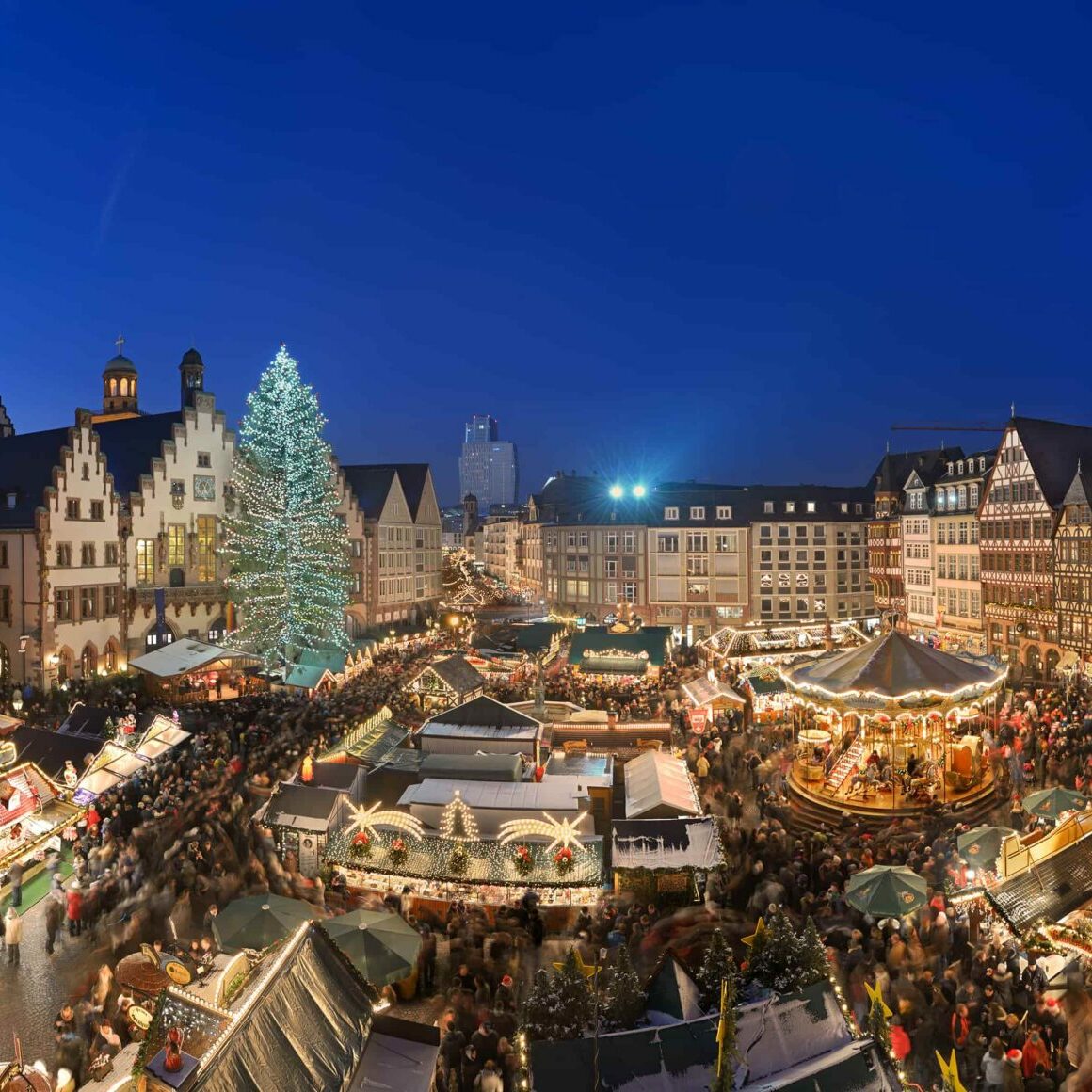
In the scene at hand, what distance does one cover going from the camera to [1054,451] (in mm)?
39625

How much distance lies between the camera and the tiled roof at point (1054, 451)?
3872 cm

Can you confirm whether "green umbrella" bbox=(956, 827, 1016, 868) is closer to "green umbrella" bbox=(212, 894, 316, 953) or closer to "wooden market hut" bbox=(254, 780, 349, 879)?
"green umbrella" bbox=(212, 894, 316, 953)

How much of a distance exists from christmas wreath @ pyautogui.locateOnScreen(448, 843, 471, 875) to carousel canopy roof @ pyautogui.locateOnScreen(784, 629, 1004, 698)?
10987mm

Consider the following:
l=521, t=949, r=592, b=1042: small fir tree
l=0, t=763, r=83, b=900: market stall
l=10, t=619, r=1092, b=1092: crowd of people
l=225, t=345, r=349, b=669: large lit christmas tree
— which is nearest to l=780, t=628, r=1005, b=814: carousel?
l=10, t=619, r=1092, b=1092: crowd of people

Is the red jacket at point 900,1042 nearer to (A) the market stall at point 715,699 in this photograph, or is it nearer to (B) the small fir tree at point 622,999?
(B) the small fir tree at point 622,999

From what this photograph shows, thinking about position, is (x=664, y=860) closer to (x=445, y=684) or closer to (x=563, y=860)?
(x=563, y=860)

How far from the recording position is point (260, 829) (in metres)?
17.4

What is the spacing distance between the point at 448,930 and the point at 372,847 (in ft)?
7.36

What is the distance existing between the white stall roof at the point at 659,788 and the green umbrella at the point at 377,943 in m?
5.95

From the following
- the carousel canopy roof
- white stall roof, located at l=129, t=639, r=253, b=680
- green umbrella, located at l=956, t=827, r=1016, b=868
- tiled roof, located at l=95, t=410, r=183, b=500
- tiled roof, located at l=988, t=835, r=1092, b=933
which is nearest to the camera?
tiled roof, located at l=988, t=835, r=1092, b=933

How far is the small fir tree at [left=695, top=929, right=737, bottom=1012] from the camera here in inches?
366

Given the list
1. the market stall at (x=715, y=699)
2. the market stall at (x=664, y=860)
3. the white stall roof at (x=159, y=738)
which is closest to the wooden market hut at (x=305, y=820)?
the white stall roof at (x=159, y=738)

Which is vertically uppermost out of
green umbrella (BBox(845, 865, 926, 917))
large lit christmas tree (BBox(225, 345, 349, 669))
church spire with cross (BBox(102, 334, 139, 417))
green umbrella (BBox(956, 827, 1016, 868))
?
church spire with cross (BBox(102, 334, 139, 417))

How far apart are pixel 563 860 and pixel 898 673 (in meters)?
11.0
